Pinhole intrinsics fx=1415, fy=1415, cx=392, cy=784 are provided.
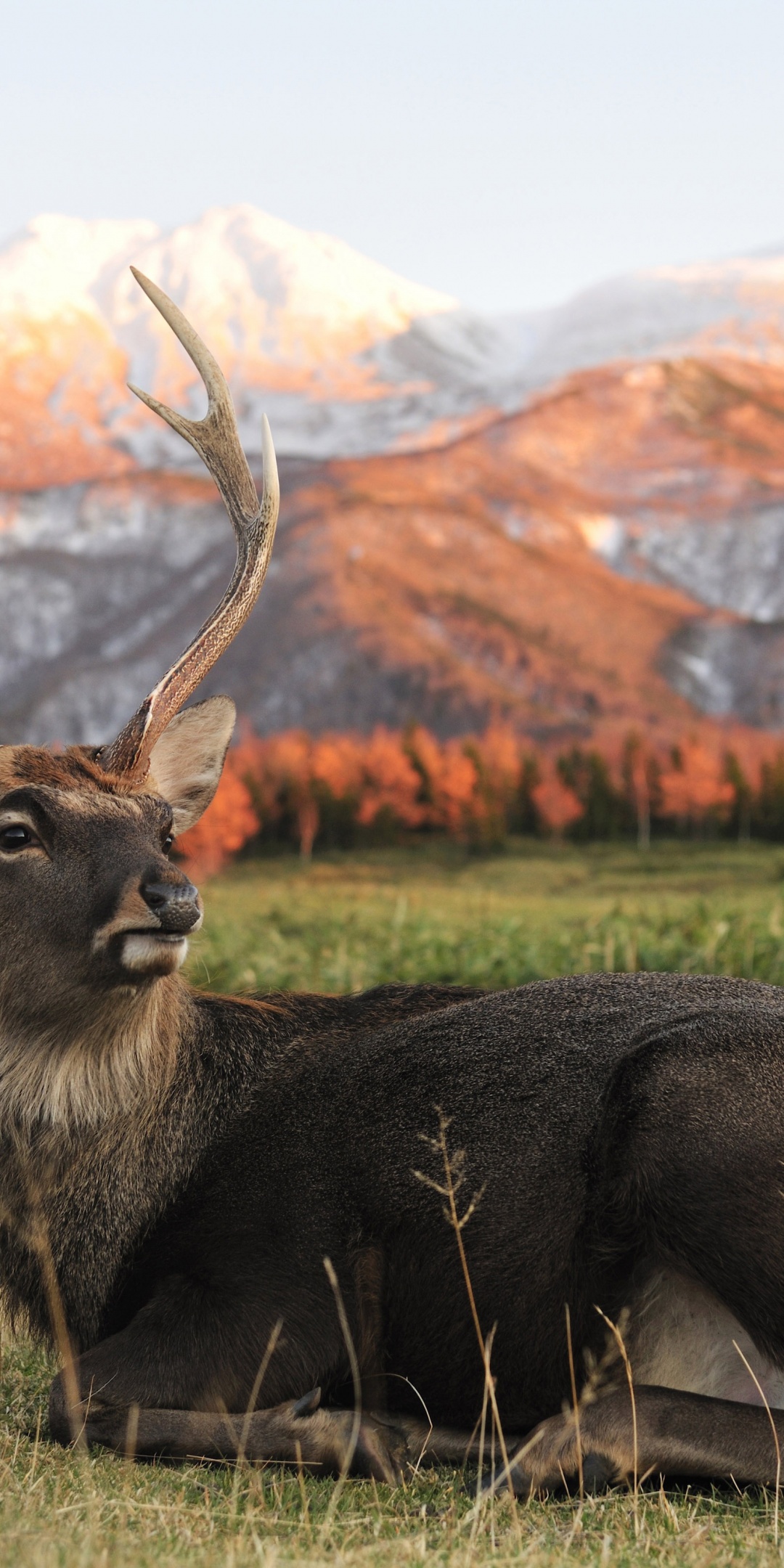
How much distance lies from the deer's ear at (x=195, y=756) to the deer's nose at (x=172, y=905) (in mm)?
1289

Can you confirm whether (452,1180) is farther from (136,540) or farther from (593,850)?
(136,540)

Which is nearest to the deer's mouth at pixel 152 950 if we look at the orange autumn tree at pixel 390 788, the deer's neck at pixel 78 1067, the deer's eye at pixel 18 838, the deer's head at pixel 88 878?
the deer's head at pixel 88 878

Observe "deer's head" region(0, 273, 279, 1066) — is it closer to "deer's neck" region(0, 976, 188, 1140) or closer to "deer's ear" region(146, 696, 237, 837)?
"deer's neck" region(0, 976, 188, 1140)

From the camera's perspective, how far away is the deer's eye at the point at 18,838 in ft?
14.1

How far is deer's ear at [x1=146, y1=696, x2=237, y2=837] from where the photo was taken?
17.6ft

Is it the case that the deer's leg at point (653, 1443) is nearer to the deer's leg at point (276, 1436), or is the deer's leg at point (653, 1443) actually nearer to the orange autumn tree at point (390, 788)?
the deer's leg at point (276, 1436)

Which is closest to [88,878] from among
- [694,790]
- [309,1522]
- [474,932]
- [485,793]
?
[309,1522]

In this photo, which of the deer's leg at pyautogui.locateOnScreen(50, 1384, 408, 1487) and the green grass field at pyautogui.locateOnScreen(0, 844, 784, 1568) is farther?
the deer's leg at pyautogui.locateOnScreen(50, 1384, 408, 1487)

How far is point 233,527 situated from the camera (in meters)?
5.67

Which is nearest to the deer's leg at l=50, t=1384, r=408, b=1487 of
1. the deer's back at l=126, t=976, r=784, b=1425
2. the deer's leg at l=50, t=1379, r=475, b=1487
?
the deer's leg at l=50, t=1379, r=475, b=1487

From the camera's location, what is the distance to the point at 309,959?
12070 millimetres

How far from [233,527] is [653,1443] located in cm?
364

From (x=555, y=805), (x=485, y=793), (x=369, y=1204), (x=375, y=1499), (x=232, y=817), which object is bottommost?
(x=375, y=1499)

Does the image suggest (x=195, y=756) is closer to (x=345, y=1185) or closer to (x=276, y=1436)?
(x=345, y=1185)
